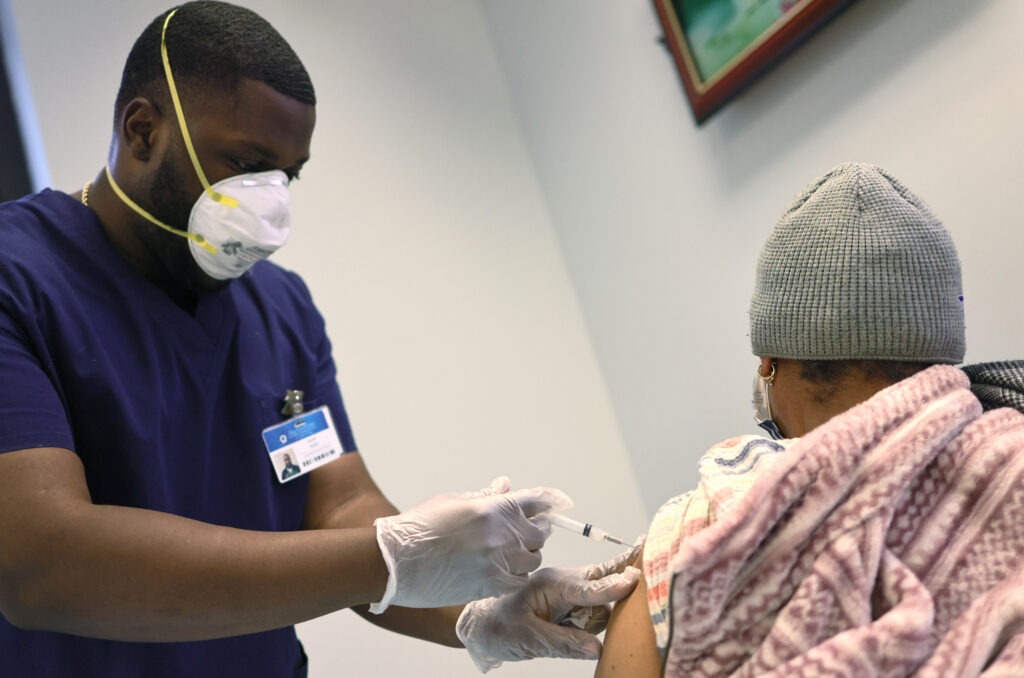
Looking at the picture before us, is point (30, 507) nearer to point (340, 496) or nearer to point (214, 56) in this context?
point (340, 496)

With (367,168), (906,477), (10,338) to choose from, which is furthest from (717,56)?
(10,338)

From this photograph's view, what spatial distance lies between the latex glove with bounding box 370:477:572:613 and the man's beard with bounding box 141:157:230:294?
1.95 ft

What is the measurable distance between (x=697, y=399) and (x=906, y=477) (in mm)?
1283

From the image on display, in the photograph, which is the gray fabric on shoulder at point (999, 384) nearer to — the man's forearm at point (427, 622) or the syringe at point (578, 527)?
the syringe at point (578, 527)

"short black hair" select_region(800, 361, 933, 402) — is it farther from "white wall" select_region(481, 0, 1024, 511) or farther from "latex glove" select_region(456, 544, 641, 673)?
"white wall" select_region(481, 0, 1024, 511)

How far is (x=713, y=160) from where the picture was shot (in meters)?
1.98

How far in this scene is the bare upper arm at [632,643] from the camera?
36.5 inches

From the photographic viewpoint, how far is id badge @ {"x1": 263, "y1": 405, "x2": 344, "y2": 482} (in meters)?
1.47

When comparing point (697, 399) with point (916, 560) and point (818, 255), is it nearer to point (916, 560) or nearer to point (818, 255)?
point (818, 255)

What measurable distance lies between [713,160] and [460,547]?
4.03 feet

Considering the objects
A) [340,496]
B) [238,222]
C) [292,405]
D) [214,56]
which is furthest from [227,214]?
[340,496]

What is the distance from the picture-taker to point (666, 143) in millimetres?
2092

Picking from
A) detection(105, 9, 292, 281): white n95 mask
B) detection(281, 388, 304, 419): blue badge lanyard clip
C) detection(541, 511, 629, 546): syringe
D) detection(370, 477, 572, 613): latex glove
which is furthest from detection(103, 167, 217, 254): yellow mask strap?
detection(541, 511, 629, 546): syringe

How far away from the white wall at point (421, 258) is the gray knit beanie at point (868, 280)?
132cm
